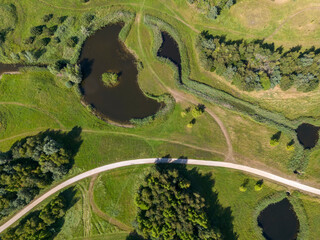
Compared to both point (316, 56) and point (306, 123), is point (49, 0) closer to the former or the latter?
point (316, 56)

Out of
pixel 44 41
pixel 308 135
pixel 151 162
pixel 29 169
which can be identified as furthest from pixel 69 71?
pixel 308 135

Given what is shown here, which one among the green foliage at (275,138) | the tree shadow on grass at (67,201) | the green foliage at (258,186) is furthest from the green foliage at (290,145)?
the tree shadow on grass at (67,201)

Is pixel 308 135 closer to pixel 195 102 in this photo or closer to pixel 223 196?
pixel 223 196

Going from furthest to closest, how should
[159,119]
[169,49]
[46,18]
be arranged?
[169,49]
[46,18]
[159,119]

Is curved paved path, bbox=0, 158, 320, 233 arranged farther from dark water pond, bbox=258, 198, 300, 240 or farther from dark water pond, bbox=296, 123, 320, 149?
dark water pond, bbox=296, 123, 320, 149

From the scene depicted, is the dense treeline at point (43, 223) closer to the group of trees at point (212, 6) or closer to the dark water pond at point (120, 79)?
the dark water pond at point (120, 79)

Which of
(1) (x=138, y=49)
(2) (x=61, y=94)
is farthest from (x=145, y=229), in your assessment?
(1) (x=138, y=49)

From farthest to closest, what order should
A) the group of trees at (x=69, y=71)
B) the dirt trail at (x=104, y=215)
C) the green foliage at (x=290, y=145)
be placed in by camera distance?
the group of trees at (x=69, y=71) < the green foliage at (x=290, y=145) < the dirt trail at (x=104, y=215)
